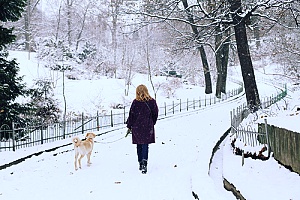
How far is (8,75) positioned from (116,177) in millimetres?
7890

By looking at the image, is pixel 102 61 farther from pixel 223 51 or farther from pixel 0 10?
pixel 0 10

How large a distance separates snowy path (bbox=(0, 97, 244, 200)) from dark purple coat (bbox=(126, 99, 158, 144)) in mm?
759

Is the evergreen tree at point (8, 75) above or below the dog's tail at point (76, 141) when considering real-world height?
above

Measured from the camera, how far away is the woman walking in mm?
7309

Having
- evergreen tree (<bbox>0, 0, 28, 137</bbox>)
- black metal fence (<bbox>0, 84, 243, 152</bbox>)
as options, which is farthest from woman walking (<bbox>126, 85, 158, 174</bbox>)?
evergreen tree (<bbox>0, 0, 28, 137</bbox>)

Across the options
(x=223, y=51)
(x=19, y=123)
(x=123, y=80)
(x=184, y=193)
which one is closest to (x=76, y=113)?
(x=19, y=123)

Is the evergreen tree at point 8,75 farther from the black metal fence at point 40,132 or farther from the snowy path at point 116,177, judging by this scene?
the snowy path at point 116,177

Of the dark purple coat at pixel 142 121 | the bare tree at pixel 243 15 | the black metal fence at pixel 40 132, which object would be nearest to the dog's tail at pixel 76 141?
the dark purple coat at pixel 142 121

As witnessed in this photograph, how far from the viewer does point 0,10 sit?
488 inches

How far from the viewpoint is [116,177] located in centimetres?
711

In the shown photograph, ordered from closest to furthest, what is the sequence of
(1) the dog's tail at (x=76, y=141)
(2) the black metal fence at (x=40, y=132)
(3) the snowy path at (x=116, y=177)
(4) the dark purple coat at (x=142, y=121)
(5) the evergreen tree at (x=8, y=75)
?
(3) the snowy path at (x=116, y=177) → (4) the dark purple coat at (x=142, y=121) → (1) the dog's tail at (x=76, y=141) → (2) the black metal fence at (x=40, y=132) → (5) the evergreen tree at (x=8, y=75)

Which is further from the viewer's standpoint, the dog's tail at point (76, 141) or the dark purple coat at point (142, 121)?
the dog's tail at point (76, 141)

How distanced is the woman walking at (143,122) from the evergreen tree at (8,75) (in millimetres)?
6692

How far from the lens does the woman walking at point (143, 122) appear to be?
288 inches
